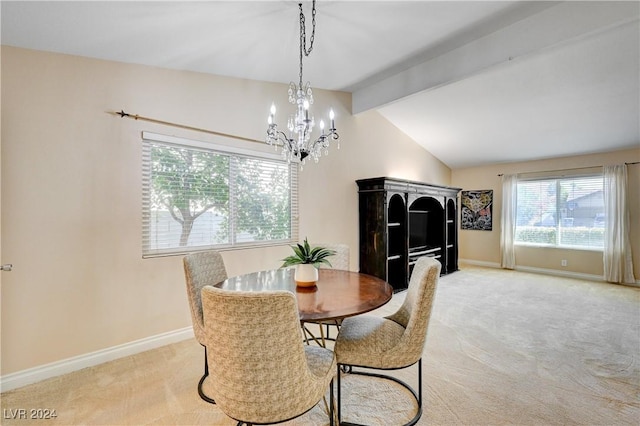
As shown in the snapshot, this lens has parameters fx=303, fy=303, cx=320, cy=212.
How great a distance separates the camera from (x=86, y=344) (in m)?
2.46

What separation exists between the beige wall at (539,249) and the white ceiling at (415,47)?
63 cm

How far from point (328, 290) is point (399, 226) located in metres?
3.34

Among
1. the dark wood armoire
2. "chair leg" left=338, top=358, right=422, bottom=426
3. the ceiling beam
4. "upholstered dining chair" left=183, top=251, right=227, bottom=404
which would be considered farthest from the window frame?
"upholstered dining chair" left=183, top=251, right=227, bottom=404

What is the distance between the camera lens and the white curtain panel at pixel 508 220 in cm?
636

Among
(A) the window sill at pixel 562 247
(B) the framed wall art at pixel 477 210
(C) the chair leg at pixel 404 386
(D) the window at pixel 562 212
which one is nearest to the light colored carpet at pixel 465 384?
(C) the chair leg at pixel 404 386

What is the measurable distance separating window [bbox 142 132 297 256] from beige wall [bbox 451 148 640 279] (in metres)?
5.07

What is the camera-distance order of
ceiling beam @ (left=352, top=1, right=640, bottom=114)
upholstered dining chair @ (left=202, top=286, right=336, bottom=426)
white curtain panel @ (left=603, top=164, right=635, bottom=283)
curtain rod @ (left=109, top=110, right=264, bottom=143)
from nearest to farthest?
upholstered dining chair @ (left=202, top=286, right=336, bottom=426), ceiling beam @ (left=352, top=1, right=640, bottom=114), curtain rod @ (left=109, top=110, right=264, bottom=143), white curtain panel @ (left=603, top=164, right=635, bottom=283)

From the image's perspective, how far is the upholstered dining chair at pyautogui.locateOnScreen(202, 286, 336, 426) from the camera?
1160mm

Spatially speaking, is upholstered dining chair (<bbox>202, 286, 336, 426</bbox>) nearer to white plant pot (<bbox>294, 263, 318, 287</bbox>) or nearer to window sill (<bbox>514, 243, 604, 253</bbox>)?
white plant pot (<bbox>294, 263, 318, 287</bbox>)

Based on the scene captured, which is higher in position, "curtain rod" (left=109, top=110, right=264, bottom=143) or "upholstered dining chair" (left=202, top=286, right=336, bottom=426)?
"curtain rod" (left=109, top=110, right=264, bottom=143)

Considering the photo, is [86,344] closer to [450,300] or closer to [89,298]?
[89,298]

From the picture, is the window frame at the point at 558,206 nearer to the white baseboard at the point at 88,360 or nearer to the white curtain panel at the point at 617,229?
the white curtain panel at the point at 617,229

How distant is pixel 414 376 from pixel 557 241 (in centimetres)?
538

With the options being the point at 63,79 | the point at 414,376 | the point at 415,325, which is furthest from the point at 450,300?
the point at 63,79
